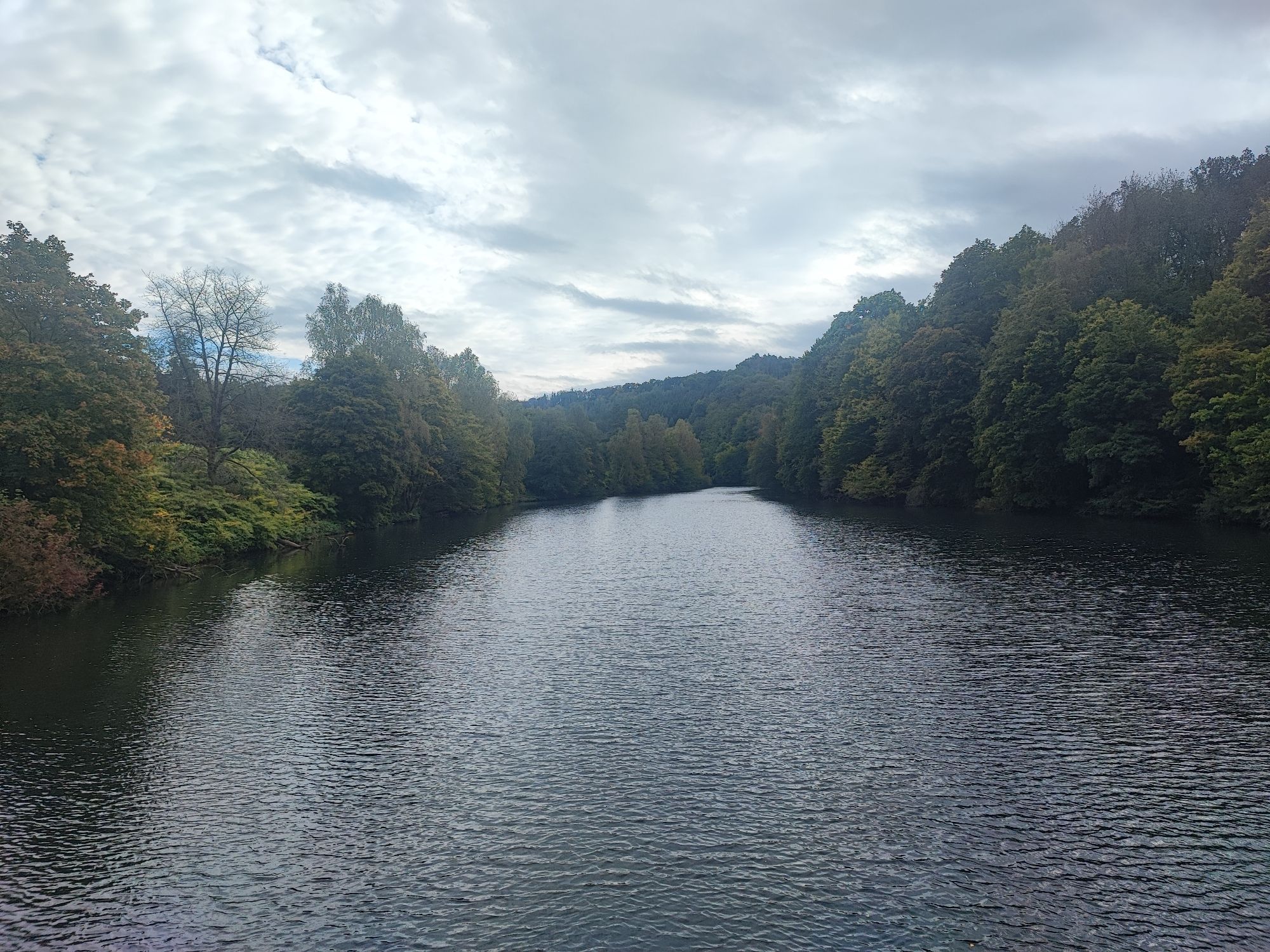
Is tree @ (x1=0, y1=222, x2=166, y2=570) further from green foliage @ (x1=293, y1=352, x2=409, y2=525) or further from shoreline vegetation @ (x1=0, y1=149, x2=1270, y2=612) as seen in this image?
green foliage @ (x1=293, y1=352, x2=409, y2=525)

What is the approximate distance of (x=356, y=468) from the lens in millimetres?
56344

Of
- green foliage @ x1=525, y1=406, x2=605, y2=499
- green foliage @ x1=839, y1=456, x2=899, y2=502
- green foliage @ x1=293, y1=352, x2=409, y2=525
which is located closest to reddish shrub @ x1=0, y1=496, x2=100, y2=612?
green foliage @ x1=293, y1=352, x2=409, y2=525

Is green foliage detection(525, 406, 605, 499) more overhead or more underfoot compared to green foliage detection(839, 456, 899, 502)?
more overhead

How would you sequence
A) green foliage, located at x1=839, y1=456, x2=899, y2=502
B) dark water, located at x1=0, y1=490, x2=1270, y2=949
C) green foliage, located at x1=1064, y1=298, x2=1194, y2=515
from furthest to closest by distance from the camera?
1. green foliage, located at x1=839, y1=456, x2=899, y2=502
2. green foliage, located at x1=1064, y1=298, x2=1194, y2=515
3. dark water, located at x1=0, y1=490, x2=1270, y2=949

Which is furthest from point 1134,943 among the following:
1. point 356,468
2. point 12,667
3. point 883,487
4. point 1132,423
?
point 883,487

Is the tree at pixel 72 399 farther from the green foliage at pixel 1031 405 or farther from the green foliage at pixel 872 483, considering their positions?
the green foliage at pixel 872 483

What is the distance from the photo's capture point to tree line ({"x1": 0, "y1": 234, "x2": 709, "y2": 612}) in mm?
24188

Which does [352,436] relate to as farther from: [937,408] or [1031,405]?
[1031,405]

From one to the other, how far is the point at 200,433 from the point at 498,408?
172 feet

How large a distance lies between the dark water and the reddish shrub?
119 centimetres

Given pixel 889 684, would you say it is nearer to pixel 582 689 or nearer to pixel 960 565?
pixel 582 689

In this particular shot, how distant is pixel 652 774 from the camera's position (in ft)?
39.4

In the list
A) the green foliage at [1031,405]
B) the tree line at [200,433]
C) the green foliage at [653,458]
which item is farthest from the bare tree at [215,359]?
the green foliage at [653,458]

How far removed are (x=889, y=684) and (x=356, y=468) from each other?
155ft
